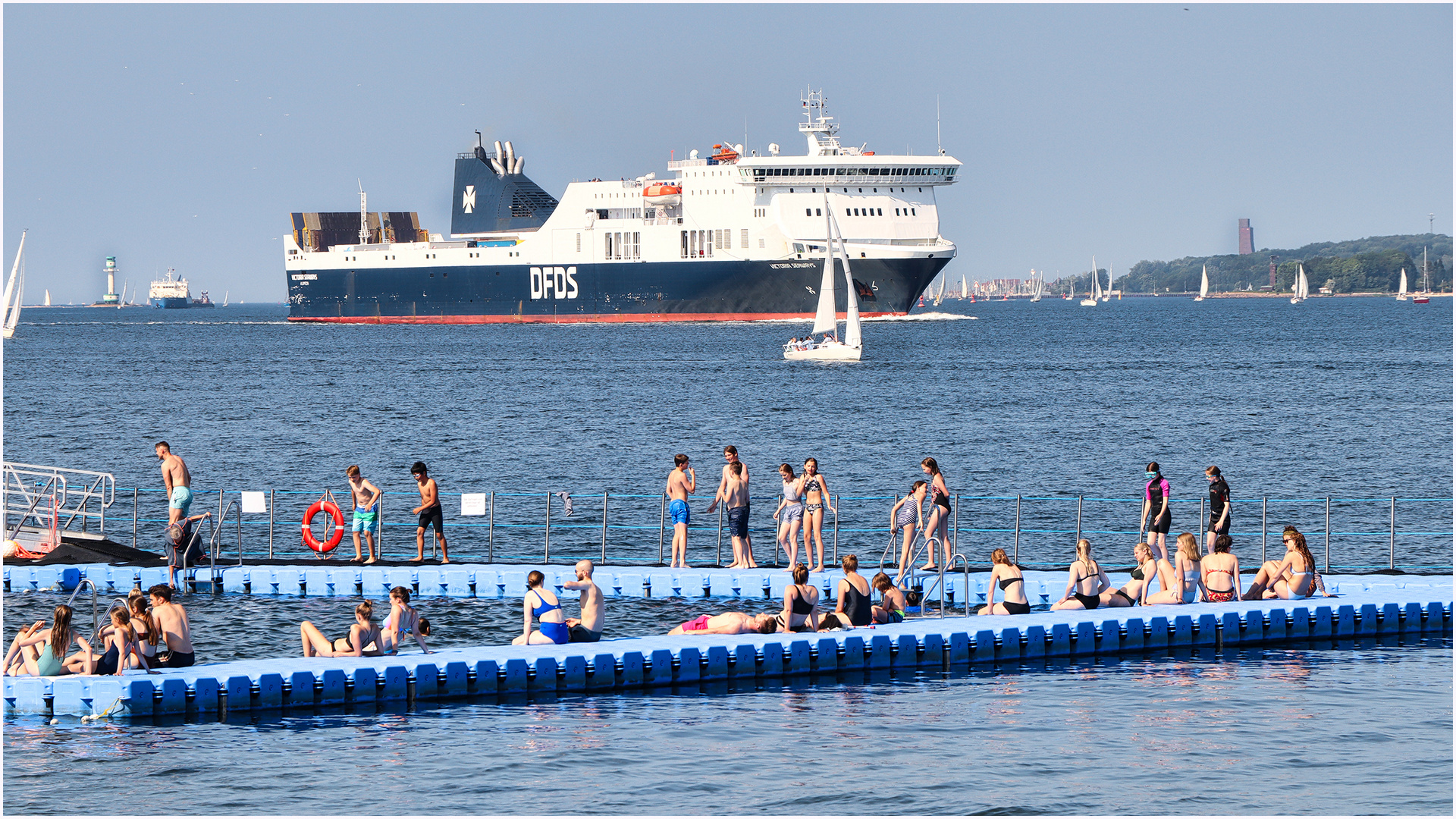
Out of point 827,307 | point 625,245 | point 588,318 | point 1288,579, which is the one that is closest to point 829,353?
point 827,307

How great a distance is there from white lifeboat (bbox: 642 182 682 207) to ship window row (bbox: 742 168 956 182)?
5626 mm

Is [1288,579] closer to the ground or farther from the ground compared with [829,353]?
closer to the ground

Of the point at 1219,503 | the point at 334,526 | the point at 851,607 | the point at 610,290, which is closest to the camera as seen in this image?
the point at 851,607

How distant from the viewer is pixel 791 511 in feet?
59.1

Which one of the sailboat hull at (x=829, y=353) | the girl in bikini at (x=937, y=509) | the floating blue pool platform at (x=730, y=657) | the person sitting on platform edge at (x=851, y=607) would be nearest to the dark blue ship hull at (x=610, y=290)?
the sailboat hull at (x=829, y=353)

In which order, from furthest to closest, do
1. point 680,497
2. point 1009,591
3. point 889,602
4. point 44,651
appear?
point 680,497 < point 1009,591 < point 889,602 < point 44,651

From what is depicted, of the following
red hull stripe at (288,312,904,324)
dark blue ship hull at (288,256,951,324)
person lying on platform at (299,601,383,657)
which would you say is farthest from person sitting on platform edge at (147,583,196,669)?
red hull stripe at (288,312,904,324)

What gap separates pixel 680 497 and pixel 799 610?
11.5ft

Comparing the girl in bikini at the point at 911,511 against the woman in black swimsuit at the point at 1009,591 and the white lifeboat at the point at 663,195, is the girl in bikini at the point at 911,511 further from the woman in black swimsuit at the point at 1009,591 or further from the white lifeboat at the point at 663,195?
the white lifeboat at the point at 663,195

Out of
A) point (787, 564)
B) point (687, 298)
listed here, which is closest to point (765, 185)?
point (687, 298)

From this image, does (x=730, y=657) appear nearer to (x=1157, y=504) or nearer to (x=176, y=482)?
(x=1157, y=504)

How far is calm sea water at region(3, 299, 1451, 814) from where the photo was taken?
463 inches

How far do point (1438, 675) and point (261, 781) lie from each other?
34.3 ft

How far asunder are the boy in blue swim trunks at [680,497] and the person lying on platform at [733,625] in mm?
2747
